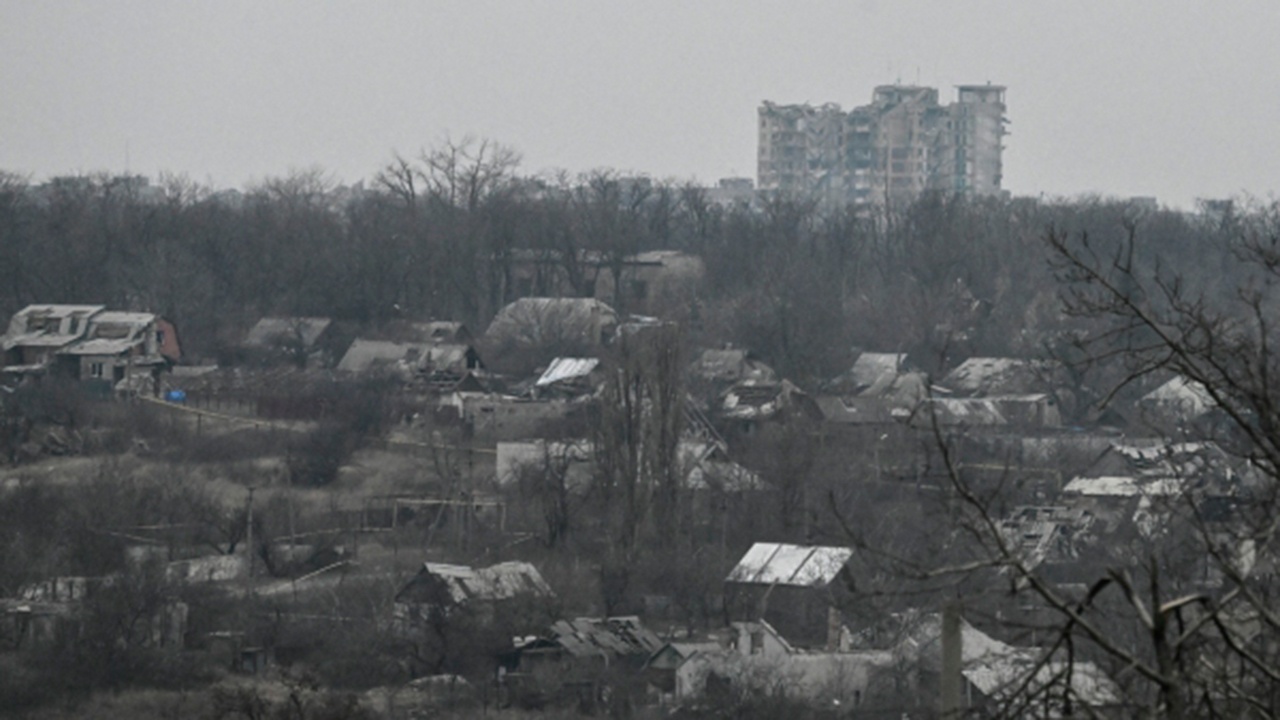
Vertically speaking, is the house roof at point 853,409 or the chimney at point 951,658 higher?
the chimney at point 951,658

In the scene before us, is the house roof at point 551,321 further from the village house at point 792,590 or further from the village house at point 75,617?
the village house at point 75,617

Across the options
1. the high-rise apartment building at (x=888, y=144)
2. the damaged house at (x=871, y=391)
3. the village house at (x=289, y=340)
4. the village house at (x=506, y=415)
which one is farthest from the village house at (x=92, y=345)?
the high-rise apartment building at (x=888, y=144)

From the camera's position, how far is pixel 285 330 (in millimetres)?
34312

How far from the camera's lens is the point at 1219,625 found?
3.20 meters

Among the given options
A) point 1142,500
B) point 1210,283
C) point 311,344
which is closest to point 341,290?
point 311,344

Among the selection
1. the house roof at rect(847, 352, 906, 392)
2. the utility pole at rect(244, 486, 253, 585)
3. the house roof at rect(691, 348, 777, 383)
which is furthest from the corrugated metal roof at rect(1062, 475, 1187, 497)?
the house roof at rect(847, 352, 906, 392)

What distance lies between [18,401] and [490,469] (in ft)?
21.9

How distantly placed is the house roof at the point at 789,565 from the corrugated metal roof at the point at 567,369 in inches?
422

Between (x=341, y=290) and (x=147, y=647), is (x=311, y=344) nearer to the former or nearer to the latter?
(x=341, y=290)

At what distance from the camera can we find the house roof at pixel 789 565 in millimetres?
18094

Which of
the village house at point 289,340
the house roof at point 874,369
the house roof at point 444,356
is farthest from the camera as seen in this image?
the village house at point 289,340

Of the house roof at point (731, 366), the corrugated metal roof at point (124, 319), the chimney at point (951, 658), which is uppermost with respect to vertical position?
the chimney at point (951, 658)

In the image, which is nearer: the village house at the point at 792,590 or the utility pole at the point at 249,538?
the village house at the point at 792,590

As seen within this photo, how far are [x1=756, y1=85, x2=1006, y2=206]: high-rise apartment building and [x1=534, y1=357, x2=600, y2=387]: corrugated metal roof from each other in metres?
58.7
